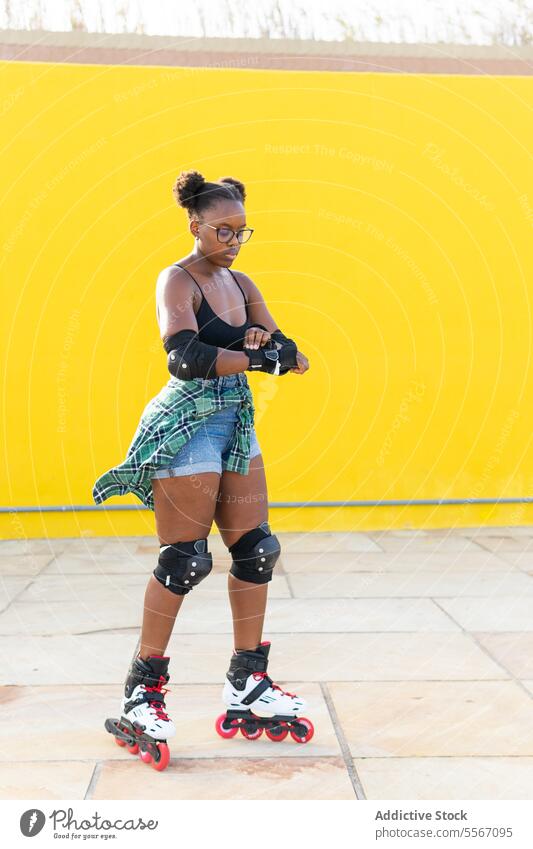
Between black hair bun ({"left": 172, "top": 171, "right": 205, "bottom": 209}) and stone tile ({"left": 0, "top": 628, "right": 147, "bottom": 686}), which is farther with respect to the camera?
stone tile ({"left": 0, "top": 628, "right": 147, "bottom": 686})

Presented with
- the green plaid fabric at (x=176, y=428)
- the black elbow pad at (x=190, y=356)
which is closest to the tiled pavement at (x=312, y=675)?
the green plaid fabric at (x=176, y=428)

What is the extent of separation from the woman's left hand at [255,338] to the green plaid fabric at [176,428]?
0.17m

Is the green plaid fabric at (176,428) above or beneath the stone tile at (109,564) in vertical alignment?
above

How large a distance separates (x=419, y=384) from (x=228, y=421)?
482 centimetres

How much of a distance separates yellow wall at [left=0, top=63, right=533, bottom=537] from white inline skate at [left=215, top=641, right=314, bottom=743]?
442 centimetres

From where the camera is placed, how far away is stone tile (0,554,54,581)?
6.64 m

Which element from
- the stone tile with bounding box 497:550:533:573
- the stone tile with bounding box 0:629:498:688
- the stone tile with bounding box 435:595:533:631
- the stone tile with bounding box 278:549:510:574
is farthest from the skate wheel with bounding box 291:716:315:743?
the stone tile with bounding box 497:550:533:573

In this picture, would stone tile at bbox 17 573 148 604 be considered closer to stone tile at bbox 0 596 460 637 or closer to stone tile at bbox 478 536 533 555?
stone tile at bbox 0 596 460 637

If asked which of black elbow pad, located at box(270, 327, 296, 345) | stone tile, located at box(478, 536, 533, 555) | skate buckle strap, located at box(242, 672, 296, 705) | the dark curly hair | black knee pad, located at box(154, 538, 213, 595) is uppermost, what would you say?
the dark curly hair

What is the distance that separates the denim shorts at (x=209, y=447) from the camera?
339 cm

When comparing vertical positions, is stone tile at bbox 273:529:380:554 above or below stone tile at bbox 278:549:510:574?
above

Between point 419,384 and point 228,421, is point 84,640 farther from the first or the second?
point 419,384

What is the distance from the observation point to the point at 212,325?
11.4 ft

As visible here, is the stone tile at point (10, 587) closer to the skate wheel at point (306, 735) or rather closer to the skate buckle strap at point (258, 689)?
the skate buckle strap at point (258, 689)
